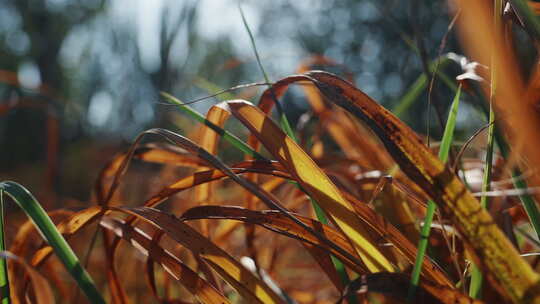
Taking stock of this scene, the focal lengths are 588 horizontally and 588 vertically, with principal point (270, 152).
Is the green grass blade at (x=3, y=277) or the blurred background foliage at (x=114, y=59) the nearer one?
the green grass blade at (x=3, y=277)

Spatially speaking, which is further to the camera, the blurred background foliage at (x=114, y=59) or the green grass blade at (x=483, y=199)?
the blurred background foliage at (x=114, y=59)

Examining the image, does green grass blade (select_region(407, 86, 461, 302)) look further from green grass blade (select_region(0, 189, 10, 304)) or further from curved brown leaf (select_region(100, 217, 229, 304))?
green grass blade (select_region(0, 189, 10, 304))

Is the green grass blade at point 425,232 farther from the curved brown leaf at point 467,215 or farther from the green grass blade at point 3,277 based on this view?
the green grass blade at point 3,277

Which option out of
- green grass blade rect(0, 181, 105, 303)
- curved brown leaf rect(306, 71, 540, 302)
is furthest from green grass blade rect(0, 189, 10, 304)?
curved brown leaf rect(306, 71, 540, 302)

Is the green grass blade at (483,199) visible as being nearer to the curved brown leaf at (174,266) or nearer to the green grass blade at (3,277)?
the curved brown leaf at (174,266)

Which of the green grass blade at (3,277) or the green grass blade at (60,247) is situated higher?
the green grass blade at (60,247)

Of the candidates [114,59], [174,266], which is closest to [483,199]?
[174,266]

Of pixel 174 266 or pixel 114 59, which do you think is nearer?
pixel 174 266

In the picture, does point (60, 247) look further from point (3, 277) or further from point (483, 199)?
point (483, 199)

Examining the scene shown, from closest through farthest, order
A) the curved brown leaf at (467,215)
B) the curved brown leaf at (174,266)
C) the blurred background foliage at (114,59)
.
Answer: the curved brown leaf at (467,215) → the curved brown leaf at (174,266) → the blurred background foliage at (114,59)

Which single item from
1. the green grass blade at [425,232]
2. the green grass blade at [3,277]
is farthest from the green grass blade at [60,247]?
the green grass blade at [425,232]

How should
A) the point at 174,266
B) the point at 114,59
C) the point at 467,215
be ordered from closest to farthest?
the point at 467,215
the point at 174,266
the point at 114,59

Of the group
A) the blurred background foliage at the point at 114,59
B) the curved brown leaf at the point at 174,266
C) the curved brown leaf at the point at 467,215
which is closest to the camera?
the curved brown leaf at the point at 467,215
